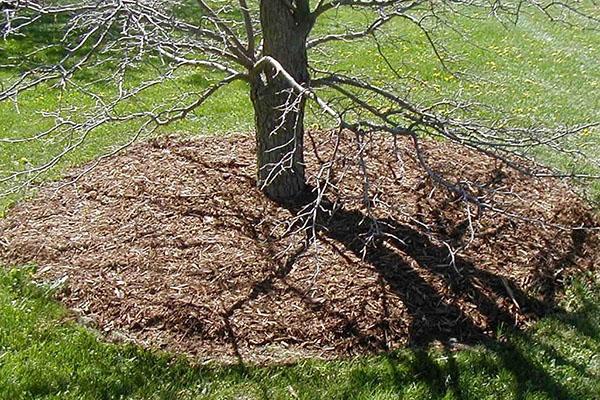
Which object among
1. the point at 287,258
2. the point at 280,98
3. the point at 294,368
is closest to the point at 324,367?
the point at 294,368

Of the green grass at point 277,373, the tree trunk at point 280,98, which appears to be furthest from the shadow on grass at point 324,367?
the tree trunk at point 280,98

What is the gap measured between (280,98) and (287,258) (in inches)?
45.9

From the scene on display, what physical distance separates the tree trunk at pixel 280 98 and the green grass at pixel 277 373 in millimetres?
1372

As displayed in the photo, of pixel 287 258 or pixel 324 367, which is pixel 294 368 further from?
pixel 287 258

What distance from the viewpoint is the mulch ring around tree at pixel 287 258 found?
14.0 ft

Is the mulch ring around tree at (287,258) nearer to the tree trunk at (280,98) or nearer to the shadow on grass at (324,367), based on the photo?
the shadow on grass at (324,367)

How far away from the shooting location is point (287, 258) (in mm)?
4777

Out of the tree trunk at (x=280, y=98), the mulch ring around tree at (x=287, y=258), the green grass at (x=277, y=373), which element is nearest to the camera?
the green grass at (x=277, y=373)

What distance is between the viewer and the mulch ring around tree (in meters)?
4.28

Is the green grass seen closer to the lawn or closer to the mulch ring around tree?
the lawn

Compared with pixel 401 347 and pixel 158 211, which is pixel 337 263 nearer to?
pixel 401 347

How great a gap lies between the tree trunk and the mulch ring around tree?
0.21 m

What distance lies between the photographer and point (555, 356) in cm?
428

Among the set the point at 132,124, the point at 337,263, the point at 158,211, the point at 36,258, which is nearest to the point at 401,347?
the point at 337,263
